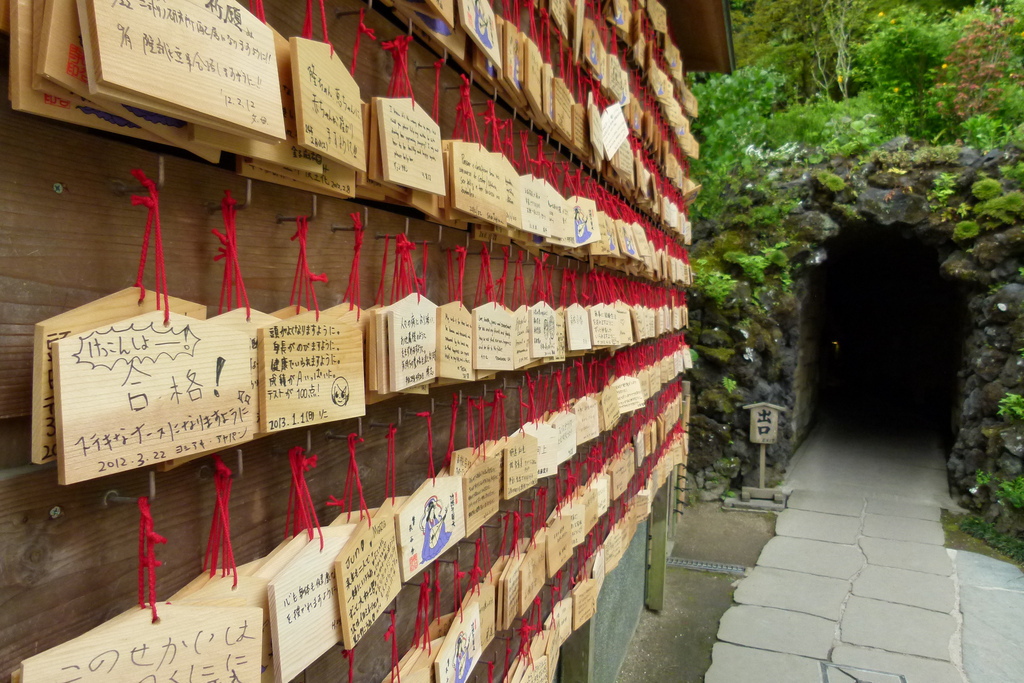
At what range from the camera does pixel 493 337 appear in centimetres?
127

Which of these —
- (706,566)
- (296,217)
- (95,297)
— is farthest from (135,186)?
(706,566)

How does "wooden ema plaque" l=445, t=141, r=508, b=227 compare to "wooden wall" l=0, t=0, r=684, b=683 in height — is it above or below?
above

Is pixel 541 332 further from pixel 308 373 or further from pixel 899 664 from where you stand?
pixel 899 664

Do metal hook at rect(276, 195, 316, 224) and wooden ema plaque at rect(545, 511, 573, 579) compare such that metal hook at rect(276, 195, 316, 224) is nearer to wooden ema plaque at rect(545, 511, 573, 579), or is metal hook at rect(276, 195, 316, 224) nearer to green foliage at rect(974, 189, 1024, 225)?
wooden ema plaque at rect(545, 511, 573, 579)

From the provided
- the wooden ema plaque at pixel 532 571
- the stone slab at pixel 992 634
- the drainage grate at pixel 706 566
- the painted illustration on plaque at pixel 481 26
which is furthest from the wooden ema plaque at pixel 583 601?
the drainage grate at pixel 706 566

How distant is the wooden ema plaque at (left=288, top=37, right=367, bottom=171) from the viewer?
0.69 metres

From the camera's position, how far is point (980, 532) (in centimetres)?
534

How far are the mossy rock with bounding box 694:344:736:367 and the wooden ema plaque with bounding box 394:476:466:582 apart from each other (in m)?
5.64

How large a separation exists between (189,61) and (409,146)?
0.40 m

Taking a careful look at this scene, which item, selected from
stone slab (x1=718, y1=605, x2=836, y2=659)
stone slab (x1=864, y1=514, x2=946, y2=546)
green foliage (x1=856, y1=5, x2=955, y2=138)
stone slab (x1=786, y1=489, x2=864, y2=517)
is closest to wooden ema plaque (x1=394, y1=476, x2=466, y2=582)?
stone slab (x1=718, y1=605, x2=836, y2=659)

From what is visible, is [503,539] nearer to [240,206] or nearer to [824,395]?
[240,206]

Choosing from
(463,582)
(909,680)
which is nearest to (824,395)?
(909,680)

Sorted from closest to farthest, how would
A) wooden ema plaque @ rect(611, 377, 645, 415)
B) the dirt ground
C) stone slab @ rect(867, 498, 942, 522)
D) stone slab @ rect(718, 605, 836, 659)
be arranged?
wooden ema plaque @ rect(611, 377, 645, 415), the dirt ground, stone slab @ rect(718, 605, 836, 659), stone slab @ rect(867, 498, 942, 522)

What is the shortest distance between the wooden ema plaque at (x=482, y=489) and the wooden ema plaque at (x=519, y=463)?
0.6 inches
